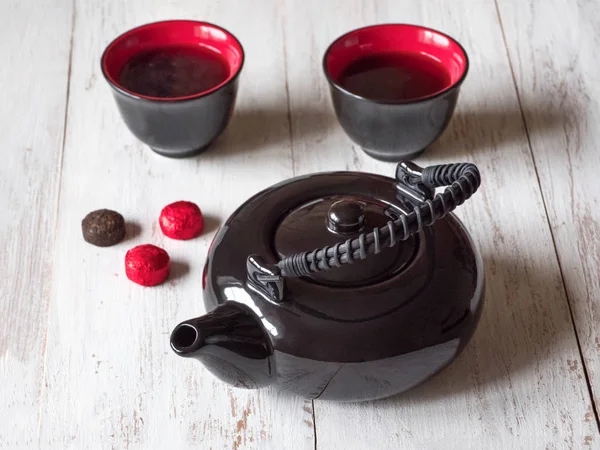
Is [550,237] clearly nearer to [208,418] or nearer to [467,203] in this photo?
[467,203]

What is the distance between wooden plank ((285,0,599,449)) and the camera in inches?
35.7

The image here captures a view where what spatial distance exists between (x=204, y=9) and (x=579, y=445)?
946 mm

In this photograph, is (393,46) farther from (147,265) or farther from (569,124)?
(147,265)

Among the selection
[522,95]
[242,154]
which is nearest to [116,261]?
[242,154]

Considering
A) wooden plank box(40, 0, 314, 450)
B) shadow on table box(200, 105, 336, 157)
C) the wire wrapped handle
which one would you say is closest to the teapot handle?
the wire wrapped handle

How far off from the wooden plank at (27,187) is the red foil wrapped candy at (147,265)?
11cm

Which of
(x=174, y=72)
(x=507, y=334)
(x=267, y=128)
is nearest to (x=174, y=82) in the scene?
(x=174, y=72)

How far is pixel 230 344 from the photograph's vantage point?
816 mm

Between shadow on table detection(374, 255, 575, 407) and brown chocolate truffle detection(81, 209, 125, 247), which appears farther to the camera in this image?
brown chocolate truffle detection(81, 209, 125, 247)

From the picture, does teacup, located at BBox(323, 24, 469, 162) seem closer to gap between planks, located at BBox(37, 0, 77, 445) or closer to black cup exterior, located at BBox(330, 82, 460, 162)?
black cup exterior, located at BBox(330, 82, 460, 162)

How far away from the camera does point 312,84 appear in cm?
133

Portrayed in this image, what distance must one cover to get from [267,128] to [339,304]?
0.50 metres

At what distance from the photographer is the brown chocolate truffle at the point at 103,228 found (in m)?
1.09

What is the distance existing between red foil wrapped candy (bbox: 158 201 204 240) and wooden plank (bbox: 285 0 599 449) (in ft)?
0.60
